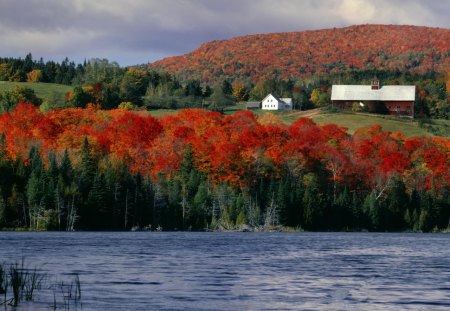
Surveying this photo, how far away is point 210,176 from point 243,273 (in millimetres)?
81756

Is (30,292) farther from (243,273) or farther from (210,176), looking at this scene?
(210,176)

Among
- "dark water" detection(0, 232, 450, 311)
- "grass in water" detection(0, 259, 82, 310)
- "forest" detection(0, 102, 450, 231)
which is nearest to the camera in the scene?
"grass in water" detection(0, 259, 82, 310)

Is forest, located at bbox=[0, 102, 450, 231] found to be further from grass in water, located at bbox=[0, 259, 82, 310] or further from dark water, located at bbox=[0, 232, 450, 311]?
grass in water, located at bbox=[0, 259, 82, 310]

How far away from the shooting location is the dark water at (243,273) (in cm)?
4041

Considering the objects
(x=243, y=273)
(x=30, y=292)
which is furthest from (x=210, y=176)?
(x=30, y=292)

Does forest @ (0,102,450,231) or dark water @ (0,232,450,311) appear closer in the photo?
dark water @ (0,232,450,311)

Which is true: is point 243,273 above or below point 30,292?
below

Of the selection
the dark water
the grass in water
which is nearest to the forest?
the dark water

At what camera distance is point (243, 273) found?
5391 cm

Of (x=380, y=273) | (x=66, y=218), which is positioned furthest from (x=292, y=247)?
(x=66, y=218)

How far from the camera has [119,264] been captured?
58562 mm

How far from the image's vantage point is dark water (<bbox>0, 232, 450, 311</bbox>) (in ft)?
133

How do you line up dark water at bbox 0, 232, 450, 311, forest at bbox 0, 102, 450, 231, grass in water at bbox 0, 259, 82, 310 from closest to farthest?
grass in water at bbox 0, 259, 82, 310
dark water at bbox 0, 232, 450, 311
forest at bbox 0, 102, 450, 231

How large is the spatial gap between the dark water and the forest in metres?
31.6
